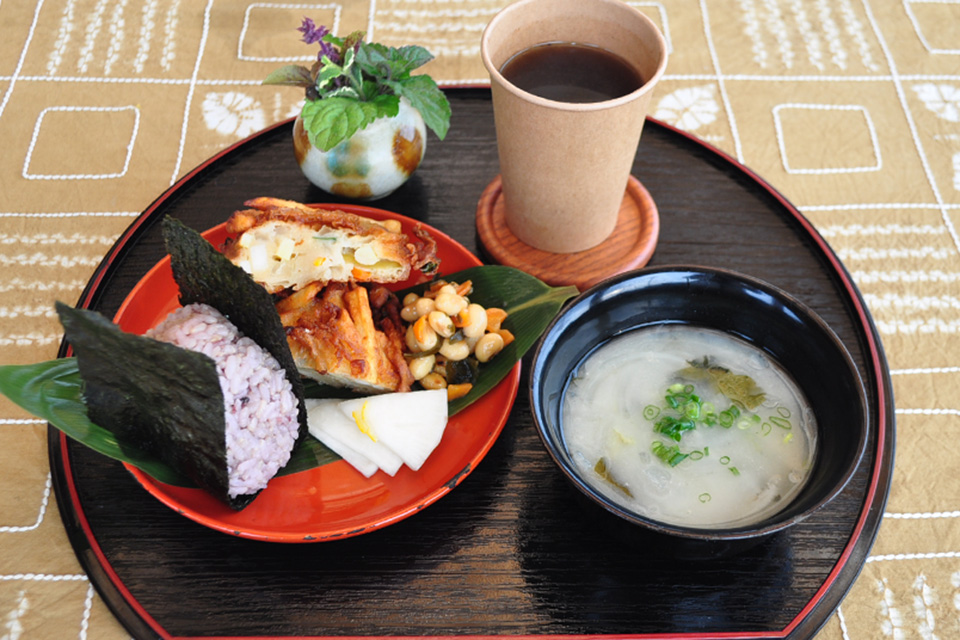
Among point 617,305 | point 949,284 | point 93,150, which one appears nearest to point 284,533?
point 617,305

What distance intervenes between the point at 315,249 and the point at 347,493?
1.82 ft

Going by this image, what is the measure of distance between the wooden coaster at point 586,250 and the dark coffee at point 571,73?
1.10 ft

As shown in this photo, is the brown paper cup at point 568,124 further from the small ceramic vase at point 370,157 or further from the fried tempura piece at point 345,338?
the fried tempura piece at point 345,338

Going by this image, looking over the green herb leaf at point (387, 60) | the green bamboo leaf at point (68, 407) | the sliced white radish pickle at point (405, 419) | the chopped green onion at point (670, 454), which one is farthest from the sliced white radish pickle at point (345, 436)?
the green herb leaf at point (387, 60)

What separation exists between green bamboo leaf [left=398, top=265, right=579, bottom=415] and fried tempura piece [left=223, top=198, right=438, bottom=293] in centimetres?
9

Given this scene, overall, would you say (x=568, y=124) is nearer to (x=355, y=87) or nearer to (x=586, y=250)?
(x=586, y=250)

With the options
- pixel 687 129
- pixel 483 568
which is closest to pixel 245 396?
pixel 483 568

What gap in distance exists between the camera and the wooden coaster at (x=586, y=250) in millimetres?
1939

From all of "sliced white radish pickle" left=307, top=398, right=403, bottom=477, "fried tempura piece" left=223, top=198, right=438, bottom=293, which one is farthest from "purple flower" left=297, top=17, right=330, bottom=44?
"sliced white radish pickle" left=307, top=398, right=403, bottom=477

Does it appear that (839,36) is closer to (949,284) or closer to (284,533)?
(949,284)

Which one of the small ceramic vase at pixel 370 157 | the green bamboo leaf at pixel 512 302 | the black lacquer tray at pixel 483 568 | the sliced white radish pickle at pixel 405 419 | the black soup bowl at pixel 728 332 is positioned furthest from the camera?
the small ceramic vase at pixel 370 157

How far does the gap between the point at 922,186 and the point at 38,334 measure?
2.76 m

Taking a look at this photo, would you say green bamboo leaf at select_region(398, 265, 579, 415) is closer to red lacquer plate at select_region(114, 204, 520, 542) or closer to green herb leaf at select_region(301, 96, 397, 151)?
red lacquer plate at select_region(114, 204, 520, 542)

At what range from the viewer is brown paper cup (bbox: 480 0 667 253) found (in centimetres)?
162
